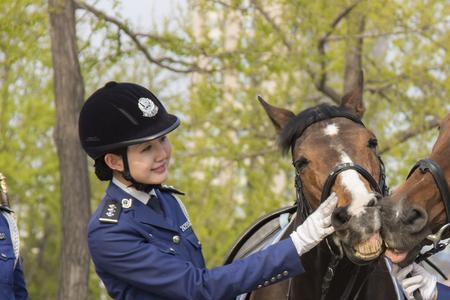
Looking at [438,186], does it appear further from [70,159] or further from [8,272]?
[70,159]

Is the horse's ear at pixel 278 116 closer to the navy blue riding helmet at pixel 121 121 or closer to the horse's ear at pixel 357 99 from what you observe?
the horse's ear at pixel 357 99

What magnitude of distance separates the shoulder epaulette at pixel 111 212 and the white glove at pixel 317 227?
0.85 meters

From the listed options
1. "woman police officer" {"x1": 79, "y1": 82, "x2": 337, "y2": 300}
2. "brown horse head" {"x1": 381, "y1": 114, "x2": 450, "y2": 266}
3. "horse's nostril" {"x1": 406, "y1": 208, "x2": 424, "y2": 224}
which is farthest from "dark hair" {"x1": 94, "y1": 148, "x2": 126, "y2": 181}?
"horse's nostril" {"x1": 406, "y1": 208, "x2": 424, "y2": 224}

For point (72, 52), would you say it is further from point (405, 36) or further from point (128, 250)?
point (405, 36)

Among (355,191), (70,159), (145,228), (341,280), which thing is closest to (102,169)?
(145,228)

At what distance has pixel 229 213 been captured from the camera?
14984 mm

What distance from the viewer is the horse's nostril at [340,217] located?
15.3 ft

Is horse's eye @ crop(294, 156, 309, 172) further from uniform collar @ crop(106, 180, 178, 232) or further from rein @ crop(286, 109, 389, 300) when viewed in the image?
uniform collar @ crop(106, 180, 178, 232)

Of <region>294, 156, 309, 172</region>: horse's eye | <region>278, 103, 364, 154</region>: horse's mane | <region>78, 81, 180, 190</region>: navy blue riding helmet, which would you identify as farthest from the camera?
<region>278, 103, 364, 154</region>: horse's mane

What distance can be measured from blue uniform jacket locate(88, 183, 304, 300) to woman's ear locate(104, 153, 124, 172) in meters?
0.18

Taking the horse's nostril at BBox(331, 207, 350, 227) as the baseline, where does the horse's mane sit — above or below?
above

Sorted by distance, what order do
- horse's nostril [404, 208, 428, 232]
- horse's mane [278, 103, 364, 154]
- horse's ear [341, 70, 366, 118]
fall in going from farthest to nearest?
1. horse's ear [341, 70, 366, 118]
2. horse's mane [278, 103, 364, 154]
3. horse's nostril [404, 208, 428, 232]

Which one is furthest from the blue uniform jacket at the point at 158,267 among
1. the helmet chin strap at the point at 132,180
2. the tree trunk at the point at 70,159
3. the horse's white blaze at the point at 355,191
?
the tree trunk at the point at 70,159

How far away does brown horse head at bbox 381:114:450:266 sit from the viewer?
15.0ft
